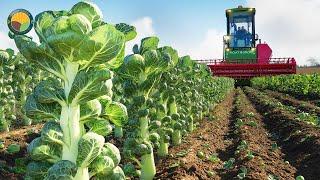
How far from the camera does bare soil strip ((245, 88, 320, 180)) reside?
718 cm

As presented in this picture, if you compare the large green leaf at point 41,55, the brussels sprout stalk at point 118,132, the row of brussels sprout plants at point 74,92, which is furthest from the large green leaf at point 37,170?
Answer: the brussels sprout stalk at point 118,132

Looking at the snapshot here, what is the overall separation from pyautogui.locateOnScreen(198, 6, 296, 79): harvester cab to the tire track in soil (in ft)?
57.2

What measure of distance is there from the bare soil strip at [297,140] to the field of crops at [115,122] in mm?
28

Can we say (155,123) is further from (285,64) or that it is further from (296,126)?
(285,64)

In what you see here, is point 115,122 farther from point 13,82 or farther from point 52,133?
point 13,82

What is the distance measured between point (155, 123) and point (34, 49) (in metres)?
3.02

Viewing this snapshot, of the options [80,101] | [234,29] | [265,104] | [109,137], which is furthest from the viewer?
[234,29]

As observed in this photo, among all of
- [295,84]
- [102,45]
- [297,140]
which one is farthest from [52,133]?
[295,84]

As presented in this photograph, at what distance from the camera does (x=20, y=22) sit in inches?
465

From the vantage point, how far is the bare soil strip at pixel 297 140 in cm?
718

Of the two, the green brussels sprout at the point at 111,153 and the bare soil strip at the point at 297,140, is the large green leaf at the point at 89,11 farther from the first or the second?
the bare soil strip at the point at 297,140

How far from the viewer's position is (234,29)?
107 feet

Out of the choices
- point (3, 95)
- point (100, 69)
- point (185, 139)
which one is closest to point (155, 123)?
point (100, 69)

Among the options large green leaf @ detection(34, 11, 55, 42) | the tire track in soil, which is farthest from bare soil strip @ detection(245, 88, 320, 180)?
large green leaf @ detection(34, 11, 55, 42)
